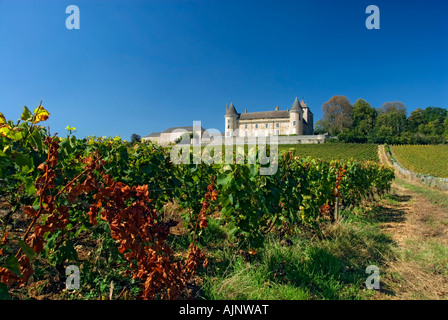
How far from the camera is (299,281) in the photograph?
3207 millimetres

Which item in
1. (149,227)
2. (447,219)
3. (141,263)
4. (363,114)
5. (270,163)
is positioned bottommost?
(447,219)

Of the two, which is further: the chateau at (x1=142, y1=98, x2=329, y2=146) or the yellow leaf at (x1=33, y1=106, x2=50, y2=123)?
the chateau at (x1=142, y1=98, x2=329, y2=146)

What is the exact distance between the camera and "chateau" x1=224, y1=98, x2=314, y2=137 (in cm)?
7481

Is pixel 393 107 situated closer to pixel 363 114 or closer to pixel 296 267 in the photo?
pixel 363 114

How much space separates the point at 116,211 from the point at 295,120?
76.9 meters

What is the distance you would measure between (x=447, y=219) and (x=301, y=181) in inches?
234

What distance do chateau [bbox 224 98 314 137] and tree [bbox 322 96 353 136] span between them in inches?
273

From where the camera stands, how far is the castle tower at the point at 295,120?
73938 millimetres

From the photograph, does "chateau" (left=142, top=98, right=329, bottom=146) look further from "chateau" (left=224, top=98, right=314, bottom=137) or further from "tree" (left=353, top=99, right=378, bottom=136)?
"tree" (left=353, top=99, right=378, bottom=136)

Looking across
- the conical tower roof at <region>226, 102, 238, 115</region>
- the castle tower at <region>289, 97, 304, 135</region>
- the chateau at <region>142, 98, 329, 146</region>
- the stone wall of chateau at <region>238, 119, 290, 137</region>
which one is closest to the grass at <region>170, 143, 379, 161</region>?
the chateau at <region>142, 98, 329, 146</region>

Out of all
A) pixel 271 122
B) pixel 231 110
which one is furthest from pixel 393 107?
pixel 231 110

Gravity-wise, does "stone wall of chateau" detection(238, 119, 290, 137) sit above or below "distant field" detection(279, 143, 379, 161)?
above
